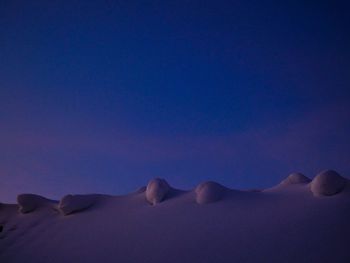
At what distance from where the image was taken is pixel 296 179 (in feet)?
16.6

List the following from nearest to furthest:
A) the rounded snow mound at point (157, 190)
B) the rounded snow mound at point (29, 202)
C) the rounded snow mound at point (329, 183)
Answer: the rounded snow mound at point (329, 183) < the rounded snow mound at point (157, 190) < the rounded snow mound at point (29, 202)

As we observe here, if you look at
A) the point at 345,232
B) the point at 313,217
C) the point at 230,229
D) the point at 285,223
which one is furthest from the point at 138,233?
the point at 345,232

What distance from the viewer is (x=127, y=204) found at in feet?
17.0

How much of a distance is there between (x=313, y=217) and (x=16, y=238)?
467cm

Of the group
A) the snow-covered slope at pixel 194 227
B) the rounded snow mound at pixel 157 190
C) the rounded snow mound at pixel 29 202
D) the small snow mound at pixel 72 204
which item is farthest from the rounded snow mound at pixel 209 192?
the rounded snow mound at pixel 29 202

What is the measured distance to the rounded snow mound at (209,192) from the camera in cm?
454

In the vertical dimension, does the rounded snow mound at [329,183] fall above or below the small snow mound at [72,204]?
above

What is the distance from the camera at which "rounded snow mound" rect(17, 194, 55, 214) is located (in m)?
5.80

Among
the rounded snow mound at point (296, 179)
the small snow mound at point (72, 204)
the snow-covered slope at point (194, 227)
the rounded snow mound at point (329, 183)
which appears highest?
the rounded snow mound at point (296, 179)

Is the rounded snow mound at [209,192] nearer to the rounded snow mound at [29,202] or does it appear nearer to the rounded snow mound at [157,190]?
the rounded snow mound at [157,190]

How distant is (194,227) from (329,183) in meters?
1.90

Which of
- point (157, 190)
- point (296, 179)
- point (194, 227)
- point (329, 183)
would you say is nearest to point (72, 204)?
point (157, 190)

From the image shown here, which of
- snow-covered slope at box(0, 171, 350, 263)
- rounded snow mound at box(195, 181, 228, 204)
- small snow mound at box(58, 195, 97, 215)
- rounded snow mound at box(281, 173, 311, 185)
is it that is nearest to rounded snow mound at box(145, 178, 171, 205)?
snow-covered slope at box(0, 171, 350, 263)

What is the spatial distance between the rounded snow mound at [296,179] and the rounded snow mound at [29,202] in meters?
4.55
